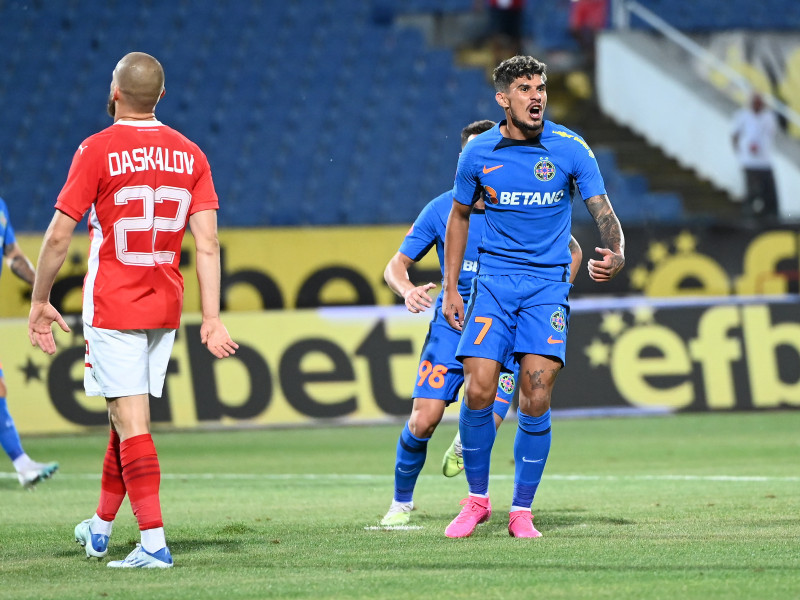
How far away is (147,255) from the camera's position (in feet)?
18.1

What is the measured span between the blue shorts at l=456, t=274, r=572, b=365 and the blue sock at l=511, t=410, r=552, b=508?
13.3 inches

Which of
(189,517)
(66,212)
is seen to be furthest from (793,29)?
(66,212)

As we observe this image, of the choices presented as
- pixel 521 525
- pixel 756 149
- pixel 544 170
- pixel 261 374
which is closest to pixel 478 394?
pixel 521 525

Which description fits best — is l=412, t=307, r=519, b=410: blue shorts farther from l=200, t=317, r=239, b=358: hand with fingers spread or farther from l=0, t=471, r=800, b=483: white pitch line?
l=0, t=471, r=800, b=483: white pitch line

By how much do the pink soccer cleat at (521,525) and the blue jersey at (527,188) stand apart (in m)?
1.12

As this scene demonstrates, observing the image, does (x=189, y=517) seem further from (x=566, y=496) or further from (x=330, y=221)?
(x=330, y=221)

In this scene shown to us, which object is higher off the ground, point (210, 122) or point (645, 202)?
point (210, 122)

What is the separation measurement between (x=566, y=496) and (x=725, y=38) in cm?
1498

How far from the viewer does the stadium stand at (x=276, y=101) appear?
60.4ft

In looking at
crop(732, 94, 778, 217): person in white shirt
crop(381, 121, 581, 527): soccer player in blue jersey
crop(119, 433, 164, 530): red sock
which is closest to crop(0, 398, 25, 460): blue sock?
crop(381, 121, 581, 527): soccer player in blue jersey

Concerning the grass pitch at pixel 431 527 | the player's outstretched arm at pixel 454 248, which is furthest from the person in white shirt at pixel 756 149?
the player's outstretched arm at pixel 454 248

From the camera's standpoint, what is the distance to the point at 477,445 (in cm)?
641

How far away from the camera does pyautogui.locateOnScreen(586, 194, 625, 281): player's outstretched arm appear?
19.2 feet

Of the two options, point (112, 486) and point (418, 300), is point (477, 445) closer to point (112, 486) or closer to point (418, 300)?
point (418, 300)
